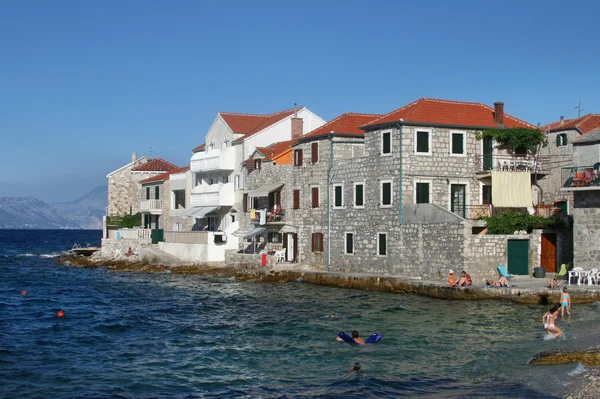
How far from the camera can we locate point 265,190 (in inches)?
2023

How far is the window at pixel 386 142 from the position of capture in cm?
4088

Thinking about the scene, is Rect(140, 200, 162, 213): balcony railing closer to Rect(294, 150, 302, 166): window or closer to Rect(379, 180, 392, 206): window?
Rect(294, 150, 302, 166): window

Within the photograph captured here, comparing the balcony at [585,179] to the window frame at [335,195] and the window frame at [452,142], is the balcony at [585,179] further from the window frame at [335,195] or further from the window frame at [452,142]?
the window frame at [335,195]

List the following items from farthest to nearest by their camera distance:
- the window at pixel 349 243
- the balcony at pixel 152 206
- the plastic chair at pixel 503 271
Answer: the balcony at pixel 152 206 → the window at pixel 349 243 → the plastic chair at pixel 503 271

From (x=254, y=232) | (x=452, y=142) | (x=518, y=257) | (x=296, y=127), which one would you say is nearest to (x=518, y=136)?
(x=452, y=142)

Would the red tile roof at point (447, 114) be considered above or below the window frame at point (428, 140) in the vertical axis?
above

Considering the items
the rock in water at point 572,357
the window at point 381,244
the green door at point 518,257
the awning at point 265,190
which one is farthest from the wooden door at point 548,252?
the awning at point 265,190

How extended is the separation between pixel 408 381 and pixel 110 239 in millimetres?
51903

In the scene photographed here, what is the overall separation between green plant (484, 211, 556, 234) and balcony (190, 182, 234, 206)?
2482 centimetres

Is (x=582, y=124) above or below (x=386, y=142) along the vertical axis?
above

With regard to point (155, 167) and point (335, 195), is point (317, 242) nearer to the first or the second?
point (335, 195)

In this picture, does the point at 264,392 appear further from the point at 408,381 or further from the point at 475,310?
the point at 475,310

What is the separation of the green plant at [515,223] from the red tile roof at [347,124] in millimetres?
11613

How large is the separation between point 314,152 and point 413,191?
9291 millimetres
